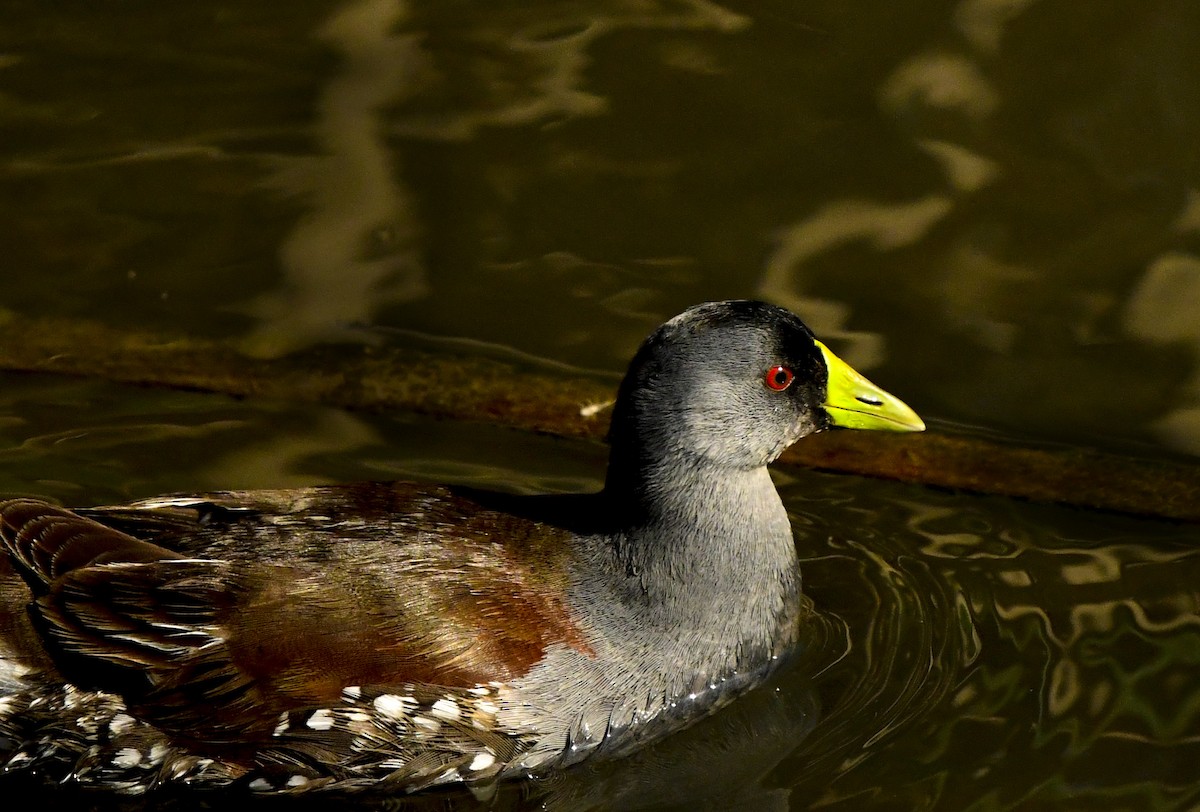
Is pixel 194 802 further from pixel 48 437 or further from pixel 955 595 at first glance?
pixel 955 595

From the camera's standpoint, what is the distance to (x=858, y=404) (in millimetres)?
6203

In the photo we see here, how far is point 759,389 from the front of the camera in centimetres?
604

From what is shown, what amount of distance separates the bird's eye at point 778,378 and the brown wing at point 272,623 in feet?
3.64

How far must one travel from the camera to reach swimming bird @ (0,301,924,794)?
557 centimetres

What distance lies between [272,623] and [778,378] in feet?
6.41

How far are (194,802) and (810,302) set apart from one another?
3932 mm

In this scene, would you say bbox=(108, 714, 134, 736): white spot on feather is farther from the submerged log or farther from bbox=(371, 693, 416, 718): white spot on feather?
the submerged log

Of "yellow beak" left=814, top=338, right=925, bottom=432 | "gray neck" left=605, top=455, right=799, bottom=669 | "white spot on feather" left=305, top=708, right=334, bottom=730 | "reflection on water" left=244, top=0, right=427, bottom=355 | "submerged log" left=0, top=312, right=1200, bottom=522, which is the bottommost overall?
"white spot on feather" left=305, top=708, right=334, bottom=730

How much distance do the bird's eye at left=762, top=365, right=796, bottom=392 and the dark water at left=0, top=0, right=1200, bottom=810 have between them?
1.12 m

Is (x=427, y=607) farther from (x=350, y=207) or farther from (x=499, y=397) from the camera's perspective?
(x=350, y=207)

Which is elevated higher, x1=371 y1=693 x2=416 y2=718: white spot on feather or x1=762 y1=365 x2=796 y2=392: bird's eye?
x1=762 y1=365 x2=796 y2=392: bird's eye

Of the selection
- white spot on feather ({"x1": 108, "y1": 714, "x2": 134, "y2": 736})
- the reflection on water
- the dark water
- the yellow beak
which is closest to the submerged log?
the dark water

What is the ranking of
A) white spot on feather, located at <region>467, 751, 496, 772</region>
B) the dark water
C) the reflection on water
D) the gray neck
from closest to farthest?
white spot on feather, located at <region>467, 751, 496, 772</region>, the gray neck, the dark water, the reflection on water

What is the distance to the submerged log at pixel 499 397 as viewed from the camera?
6910mm
